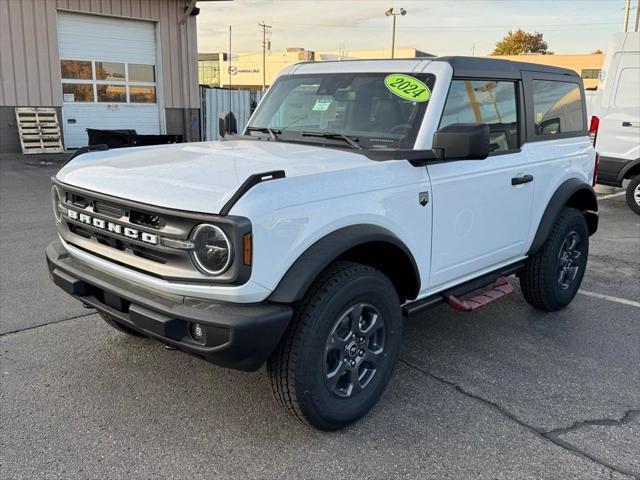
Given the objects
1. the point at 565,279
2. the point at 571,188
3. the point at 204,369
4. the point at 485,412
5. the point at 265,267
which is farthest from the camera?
the point at 565,279

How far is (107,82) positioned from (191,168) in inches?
540

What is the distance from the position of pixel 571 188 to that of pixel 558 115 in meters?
0.60

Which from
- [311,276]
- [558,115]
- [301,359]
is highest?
[558,115]

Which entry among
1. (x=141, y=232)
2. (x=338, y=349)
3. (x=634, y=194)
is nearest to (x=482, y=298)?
(x=338, y=349)

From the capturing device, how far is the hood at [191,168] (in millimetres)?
2566

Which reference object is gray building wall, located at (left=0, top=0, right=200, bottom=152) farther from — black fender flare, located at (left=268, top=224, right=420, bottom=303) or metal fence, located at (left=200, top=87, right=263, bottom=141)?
black fender flare, located at (left=268, top=224, right=420, bottom=303)

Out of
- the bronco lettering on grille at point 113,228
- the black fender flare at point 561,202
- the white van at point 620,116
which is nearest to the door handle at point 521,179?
the black fender flare at point 561,202

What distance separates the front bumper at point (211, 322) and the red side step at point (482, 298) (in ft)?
4.89

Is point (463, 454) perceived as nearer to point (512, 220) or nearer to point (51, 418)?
point (512, 220)

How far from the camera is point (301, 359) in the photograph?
2.68 m

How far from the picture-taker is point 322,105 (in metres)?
3.93

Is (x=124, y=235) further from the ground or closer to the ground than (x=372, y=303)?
further from the ground

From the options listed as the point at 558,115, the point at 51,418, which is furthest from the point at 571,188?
the point at 51,418

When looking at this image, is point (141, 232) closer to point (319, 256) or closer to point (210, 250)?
point (210, 250)
